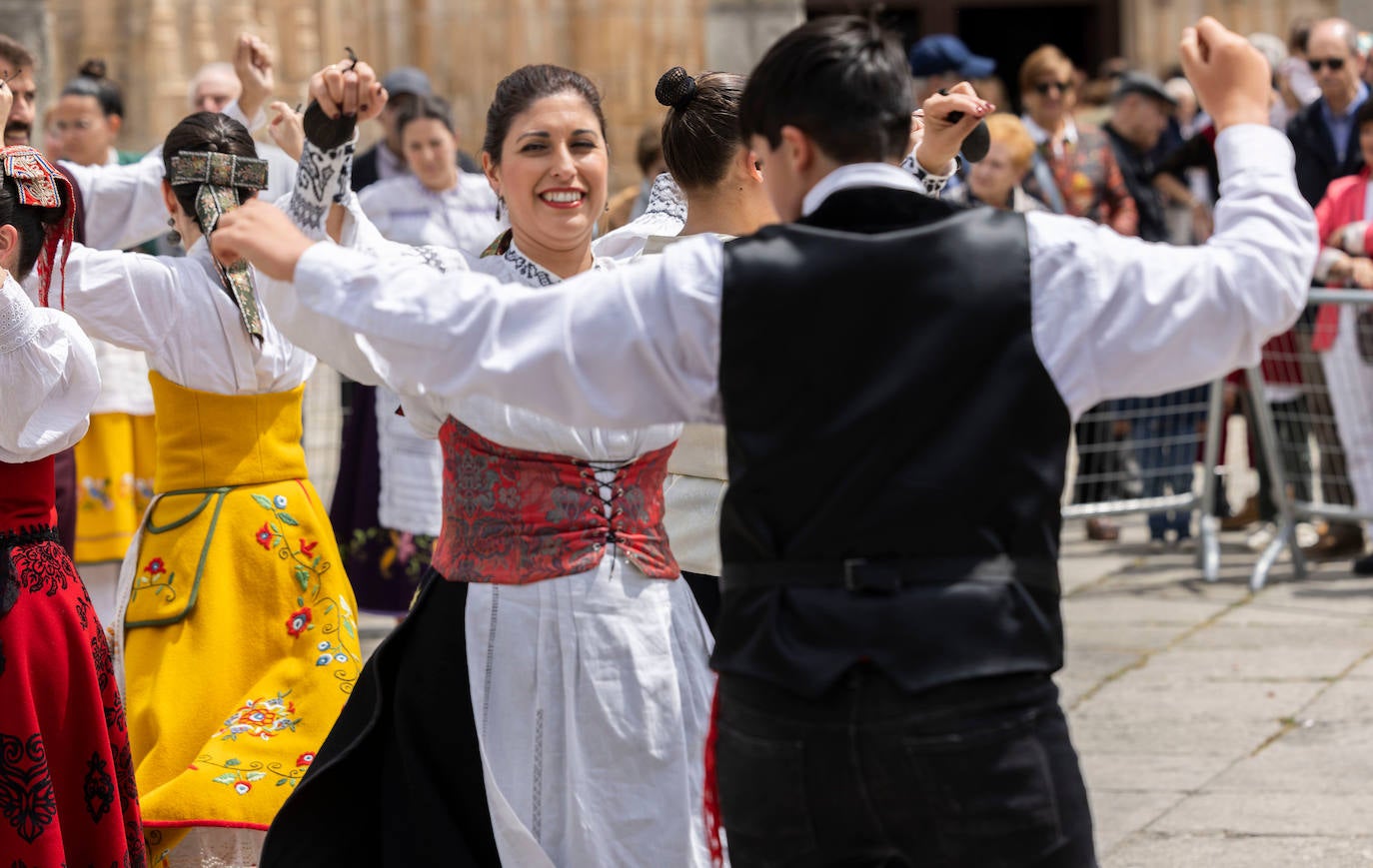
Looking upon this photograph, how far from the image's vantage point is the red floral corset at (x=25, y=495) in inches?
141

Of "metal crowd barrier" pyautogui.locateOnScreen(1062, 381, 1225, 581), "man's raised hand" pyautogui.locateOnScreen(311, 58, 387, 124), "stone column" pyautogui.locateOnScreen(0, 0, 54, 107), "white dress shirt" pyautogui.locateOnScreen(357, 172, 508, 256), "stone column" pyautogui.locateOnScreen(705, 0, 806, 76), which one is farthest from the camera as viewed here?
"stone column" pyautogui.locateOnScreen(705, 0, 806, 76)

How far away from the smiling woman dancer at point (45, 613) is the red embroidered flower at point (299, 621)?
0.61 m

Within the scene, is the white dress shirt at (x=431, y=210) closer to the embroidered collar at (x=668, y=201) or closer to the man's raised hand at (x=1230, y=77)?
the embroidered collar at (x=668, y=201)

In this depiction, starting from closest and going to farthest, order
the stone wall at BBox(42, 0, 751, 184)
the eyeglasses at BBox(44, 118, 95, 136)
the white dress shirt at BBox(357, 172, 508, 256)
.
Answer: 1. the eyeglasses at BBox(44, 118, 95, 136)
2. the white dress shirt at BBox(357, 172, 508, 256)
3. the stone wall at BBox(42, 0, 751, 184)

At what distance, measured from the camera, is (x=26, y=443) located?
11.4ft

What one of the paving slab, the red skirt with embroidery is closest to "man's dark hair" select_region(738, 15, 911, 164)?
the red skirt with embroidery

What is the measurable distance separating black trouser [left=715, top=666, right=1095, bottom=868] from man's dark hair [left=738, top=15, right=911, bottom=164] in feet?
2.19

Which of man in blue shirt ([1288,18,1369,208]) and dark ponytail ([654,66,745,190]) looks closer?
dark ponytail ([654,66,745,190])

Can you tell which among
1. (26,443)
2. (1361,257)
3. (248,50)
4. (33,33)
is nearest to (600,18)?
(33,33)

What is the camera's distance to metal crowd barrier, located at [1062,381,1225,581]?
8.03 metres

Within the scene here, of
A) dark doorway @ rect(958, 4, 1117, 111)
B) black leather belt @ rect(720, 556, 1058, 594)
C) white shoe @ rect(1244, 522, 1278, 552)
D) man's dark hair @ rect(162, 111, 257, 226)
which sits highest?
dark doorway @ rect(958, 4, 1117, 111)

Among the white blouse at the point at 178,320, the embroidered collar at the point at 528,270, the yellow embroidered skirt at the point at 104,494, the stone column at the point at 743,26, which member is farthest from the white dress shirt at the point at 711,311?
the stone column at the point at 743,26

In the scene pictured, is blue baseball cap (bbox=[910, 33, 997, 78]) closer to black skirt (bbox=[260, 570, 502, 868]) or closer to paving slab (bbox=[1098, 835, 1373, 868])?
paving slab (bbox=[1098, 835, 1373, 868])

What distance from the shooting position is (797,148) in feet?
8.18
